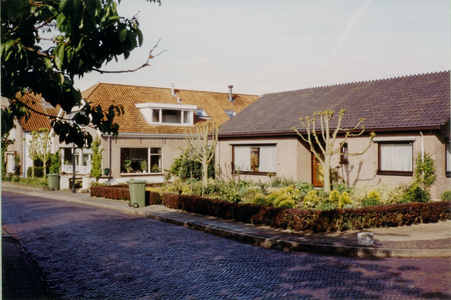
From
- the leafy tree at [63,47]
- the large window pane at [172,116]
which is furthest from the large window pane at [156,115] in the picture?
the leafy tree at [63,47]

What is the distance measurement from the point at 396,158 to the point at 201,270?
1276 cm

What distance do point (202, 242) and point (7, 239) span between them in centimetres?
552

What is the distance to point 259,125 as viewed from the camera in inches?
975

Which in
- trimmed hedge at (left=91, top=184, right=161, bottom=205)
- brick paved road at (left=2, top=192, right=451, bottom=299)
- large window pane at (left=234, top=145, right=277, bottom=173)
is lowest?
Answer: brick paved road at (left=2, top=192, right=451, bottom=299)

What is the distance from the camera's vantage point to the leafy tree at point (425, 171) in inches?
669

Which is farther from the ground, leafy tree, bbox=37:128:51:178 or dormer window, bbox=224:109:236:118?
dormer window, bbox=224:109:236:118

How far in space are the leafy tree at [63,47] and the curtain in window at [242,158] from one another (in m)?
18.9

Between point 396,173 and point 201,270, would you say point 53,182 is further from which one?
point 201,270

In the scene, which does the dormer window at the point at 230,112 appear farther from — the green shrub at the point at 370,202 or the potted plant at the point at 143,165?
the green shrub at the point at 370,202

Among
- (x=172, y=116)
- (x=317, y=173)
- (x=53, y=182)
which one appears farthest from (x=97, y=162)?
(x=317, y=173)

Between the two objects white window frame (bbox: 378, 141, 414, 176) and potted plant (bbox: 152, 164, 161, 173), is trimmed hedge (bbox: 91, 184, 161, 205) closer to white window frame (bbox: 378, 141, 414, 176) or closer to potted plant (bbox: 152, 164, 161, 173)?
potted plant (bbox: 152, 164, 161, 173)

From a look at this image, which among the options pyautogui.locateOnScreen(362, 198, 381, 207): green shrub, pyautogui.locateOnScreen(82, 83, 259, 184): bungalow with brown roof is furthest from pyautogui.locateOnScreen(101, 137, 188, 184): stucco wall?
pyautogui.locateOnScreen(362, 198, 381, 207): green shrub

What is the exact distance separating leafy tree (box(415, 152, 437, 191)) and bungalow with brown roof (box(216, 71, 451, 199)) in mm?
285

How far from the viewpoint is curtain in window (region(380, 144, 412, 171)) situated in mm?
18156
